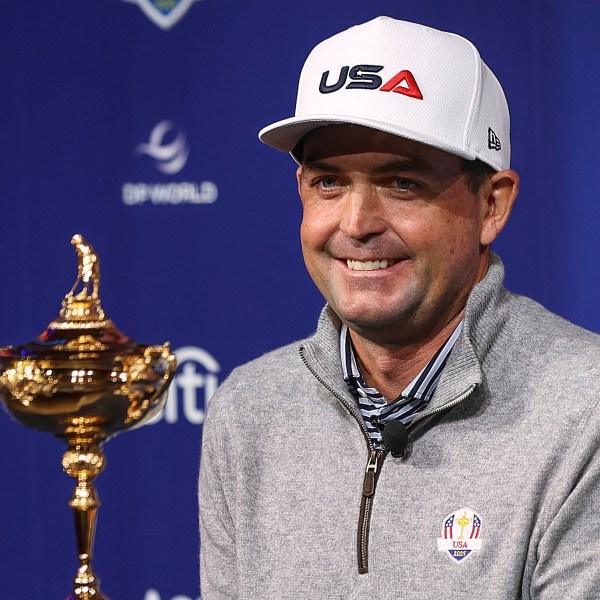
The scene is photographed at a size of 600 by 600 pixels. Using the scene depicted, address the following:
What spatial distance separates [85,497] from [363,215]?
48 cm

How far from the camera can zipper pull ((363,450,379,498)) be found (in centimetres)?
155

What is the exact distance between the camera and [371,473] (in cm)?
156

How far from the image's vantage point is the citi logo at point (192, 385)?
2615 millimetres

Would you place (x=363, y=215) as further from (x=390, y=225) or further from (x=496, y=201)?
(x=496, y=201)

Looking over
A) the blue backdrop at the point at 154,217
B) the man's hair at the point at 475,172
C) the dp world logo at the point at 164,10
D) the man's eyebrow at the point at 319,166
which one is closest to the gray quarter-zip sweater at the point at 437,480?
the man's hair at the point at 475,172

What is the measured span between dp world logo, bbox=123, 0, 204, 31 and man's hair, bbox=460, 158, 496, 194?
118cm

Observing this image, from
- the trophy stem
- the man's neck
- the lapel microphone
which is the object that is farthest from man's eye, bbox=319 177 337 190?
the trophy stem

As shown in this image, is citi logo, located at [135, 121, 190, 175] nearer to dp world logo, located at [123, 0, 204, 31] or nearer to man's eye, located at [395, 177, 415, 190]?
dp world logo, located at [123, 0, 204, 31]

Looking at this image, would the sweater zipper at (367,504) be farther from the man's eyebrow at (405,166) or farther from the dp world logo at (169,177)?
the dp world logo at (169,177)

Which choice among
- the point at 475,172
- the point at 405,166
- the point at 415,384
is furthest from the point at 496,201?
the point at 415,384

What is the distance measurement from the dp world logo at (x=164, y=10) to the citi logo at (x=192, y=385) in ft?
2.24

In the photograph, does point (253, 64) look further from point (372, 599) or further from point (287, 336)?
point (372, 599)

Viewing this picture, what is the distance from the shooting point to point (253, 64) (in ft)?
8.43

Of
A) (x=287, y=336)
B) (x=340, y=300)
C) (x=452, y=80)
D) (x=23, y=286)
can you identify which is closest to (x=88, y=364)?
(x=340, y=300)
